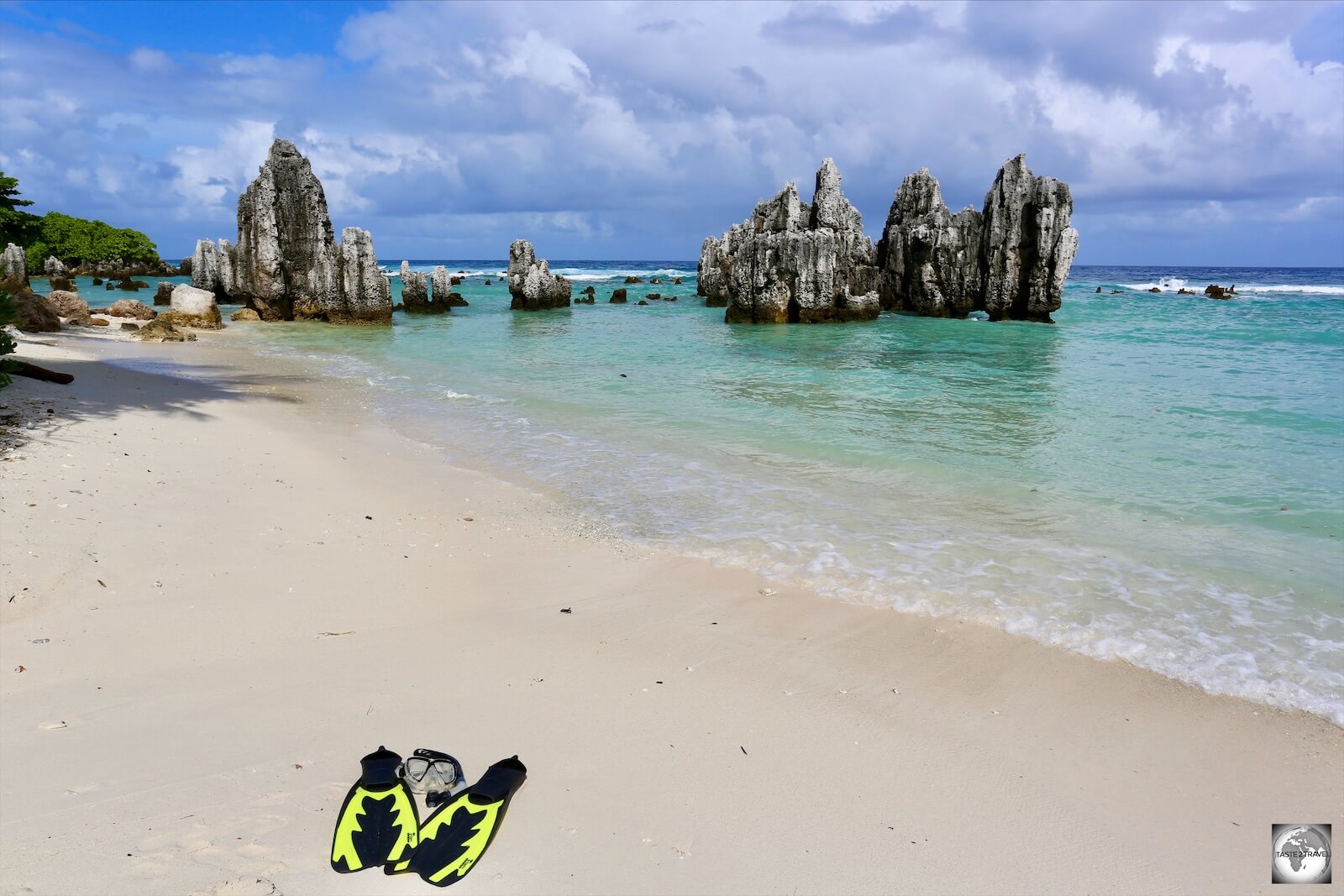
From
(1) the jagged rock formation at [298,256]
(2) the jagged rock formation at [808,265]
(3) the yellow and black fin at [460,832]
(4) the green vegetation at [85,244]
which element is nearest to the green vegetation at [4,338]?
(3) the yellow and black fin at [460,832]

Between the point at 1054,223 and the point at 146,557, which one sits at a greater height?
the point at 1054,223

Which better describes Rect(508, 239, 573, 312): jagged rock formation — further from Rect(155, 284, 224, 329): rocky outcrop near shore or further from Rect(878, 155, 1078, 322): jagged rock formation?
Rect(878, 155, 1078, 322): jagged rock formation

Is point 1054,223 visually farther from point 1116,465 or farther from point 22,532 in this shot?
point 22,532

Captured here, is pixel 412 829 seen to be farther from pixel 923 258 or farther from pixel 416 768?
pixel 923 258

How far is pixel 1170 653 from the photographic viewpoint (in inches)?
212

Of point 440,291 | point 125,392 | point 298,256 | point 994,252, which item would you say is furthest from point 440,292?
point 125,392

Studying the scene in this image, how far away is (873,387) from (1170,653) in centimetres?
1426

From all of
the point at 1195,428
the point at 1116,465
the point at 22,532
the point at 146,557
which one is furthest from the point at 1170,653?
the point at 1195,428

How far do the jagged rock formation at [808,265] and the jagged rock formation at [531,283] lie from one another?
12126 millimetres

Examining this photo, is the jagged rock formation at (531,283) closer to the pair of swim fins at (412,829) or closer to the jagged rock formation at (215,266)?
the jagged rock formation at (215,266)

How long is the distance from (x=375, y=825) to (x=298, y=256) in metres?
38.7

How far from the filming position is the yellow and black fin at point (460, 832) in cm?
302

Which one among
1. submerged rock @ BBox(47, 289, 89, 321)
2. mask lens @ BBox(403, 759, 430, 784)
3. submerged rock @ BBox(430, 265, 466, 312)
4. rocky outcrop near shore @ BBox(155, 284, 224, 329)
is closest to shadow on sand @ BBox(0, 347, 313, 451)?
mask lens @ BBox(403, 759, 430, 784)

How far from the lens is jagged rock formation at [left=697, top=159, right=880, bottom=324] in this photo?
40.2 m
